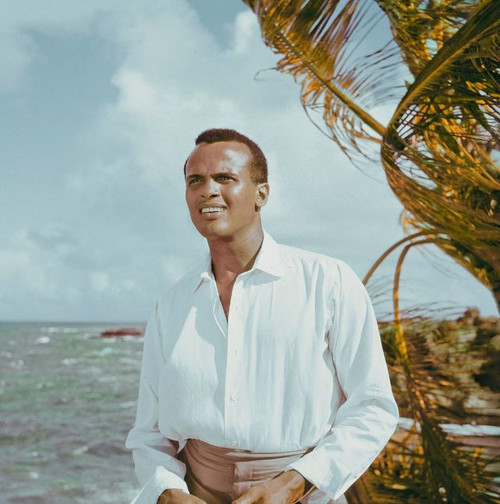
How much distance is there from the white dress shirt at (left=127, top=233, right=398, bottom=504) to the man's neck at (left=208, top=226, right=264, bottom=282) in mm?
45

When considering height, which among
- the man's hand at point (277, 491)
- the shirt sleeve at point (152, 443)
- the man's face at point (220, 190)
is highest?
the man's face at point (220, 190)

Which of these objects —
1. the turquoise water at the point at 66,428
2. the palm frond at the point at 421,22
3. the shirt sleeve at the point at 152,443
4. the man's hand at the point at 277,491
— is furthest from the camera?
the turquoise water at the point at 66,428

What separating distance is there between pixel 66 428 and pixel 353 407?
18.1 m

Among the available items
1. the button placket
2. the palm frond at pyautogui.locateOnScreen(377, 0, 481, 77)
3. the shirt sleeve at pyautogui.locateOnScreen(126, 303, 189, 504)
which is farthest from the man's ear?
the palm frond at pyautogui.locateOnScreen(377, 0, 481, 77)

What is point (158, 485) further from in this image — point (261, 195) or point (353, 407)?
point (261, 195)

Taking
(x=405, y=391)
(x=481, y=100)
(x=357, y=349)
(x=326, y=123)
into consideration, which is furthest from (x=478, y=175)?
(x=357, y=349)

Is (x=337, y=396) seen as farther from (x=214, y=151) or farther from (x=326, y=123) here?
(x=326, y=123)

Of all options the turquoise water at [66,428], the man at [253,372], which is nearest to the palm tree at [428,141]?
the man at [253,372]

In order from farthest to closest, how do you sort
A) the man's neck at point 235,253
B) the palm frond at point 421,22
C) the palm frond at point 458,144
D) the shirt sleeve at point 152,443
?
the palm frond at point 421,22
the palm frond at point 458,144
the man's neck at point 235,253
the shirt sleeve at point 152,443

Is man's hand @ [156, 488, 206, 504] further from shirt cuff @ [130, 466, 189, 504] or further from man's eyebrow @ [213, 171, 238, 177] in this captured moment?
man's eyebrow @ [213, 171, 238, 177]

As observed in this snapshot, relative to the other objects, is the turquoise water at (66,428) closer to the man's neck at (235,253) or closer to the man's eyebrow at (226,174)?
the man's neck at (235,253)

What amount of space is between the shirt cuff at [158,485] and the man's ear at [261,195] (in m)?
0.70

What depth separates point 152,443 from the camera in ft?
6.41

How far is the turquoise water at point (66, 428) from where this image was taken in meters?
12.0
